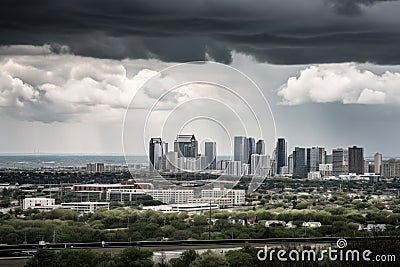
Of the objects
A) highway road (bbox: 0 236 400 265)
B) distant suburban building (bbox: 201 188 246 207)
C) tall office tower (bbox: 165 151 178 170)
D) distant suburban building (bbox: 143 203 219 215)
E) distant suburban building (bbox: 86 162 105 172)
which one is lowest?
highway road (bbox: 0 236 400 265)

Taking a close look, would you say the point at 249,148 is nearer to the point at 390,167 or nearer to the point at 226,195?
the point at 226,195

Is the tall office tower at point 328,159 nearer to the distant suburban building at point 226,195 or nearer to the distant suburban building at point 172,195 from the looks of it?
the distant suburban building at point 226,195

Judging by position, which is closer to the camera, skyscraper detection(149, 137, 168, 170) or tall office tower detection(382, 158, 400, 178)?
skyscraper detection(149, 137, 168, 170)

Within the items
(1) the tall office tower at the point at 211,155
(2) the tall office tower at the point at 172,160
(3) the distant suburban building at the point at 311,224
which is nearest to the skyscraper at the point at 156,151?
(2) the tall office tower at the point at 172,160

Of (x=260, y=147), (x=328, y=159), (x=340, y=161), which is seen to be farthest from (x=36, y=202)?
(x=340, y=161)

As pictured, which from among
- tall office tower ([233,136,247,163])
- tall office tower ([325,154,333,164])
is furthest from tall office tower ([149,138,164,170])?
tall office tower ([325,154,333,164])

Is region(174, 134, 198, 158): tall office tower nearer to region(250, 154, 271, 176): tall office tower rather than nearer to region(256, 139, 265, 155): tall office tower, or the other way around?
region(256, 139, 265, 155): tall office tower

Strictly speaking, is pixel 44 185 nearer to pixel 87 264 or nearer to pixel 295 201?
pixel 295 201

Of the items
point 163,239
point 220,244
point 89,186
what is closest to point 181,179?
point 89,186
